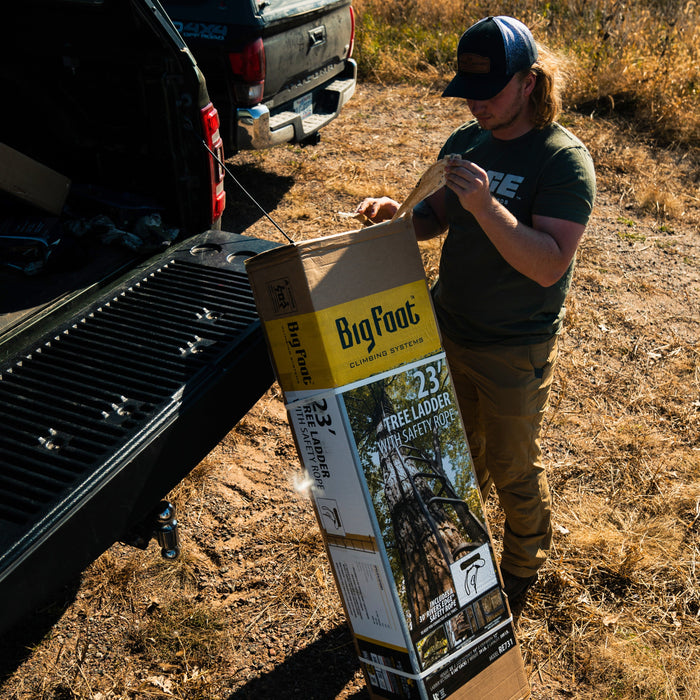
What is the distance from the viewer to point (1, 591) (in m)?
1.47

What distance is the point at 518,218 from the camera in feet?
6.63

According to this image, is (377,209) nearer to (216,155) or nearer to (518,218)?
(518,218)

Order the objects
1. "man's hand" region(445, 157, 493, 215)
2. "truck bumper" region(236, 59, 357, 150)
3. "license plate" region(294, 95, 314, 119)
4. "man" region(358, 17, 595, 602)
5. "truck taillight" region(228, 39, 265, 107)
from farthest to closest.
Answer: "license plate" region(294, 95, 314, 119) < "truck bumper" region(236, 59, 357, 150) < "truck taillight" region(228, 39, 265, 107) < "man" region(358, 17, 595, 602) < "man's hand" region(445, 157, 493, 215)

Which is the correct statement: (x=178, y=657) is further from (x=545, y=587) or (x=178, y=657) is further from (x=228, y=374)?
(x=545, y=587)

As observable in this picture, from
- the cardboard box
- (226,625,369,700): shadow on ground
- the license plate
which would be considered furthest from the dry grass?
(226,625,369,700): shadow on ground

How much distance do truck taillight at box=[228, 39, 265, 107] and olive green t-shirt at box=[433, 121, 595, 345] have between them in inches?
109

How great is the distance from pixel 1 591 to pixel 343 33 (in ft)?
18.4

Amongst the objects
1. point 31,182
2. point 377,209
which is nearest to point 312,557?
point 377,209

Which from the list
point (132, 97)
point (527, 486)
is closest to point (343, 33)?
point (132, 97)

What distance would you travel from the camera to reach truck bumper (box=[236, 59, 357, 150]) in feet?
16.0

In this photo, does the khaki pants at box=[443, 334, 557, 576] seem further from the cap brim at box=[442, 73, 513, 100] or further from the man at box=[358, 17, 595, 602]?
the cap brim at box=[442, 73, 513, 100]

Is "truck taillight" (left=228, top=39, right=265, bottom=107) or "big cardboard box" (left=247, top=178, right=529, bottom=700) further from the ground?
"truck taillight" (left=228, top=39, right=265, bottom=107)

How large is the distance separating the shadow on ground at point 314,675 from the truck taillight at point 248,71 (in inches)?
146

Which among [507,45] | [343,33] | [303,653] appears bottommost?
[303,653]
